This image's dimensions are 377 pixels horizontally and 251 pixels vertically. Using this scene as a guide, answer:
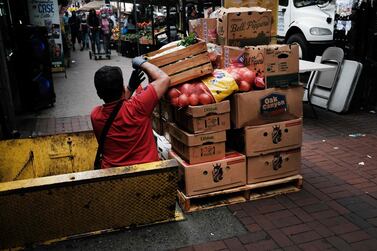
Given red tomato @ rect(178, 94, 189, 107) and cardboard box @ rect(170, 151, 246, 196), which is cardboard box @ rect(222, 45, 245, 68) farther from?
cardboard box @ rect(170, 151, 246, 196)

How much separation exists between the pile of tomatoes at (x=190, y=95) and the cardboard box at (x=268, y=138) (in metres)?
0.60

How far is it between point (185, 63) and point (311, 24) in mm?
8695

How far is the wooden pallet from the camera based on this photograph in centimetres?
416

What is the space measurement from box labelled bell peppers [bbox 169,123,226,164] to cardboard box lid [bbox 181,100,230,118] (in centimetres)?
23

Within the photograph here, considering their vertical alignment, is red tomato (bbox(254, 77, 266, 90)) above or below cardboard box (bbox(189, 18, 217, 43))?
below

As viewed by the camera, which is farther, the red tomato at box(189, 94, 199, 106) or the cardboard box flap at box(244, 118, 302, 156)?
the cardboard box flap at box(244, 118, 302, 156)

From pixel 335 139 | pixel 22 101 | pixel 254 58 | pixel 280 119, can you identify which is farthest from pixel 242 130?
pixel 22 101

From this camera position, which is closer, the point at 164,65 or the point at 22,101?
the point at 164,65

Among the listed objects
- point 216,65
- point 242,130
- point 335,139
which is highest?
point 216,65

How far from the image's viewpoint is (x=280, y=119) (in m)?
4.37

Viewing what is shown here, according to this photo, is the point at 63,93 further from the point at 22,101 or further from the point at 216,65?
the point at 216,65

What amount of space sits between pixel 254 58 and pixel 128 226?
222 cm

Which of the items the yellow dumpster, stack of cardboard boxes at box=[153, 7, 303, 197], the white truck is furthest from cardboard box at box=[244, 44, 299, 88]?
the white truck

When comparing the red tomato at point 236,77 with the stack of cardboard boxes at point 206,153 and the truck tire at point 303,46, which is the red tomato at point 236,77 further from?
the truck tire at point 303,46
